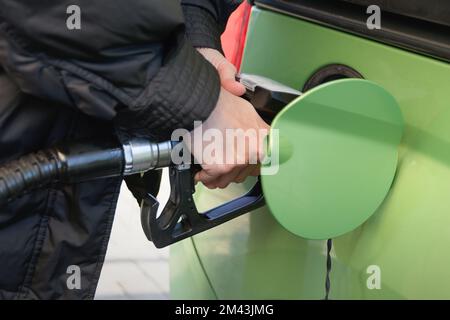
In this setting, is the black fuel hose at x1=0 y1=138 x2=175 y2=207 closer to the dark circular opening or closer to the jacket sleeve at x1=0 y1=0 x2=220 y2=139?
the jacket sleeve at x1=0 y1=0 x2=220 y2=139

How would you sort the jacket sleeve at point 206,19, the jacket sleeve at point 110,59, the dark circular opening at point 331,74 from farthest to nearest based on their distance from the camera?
the jacket sleeve at point 206,19 < the dark circular opening at point 331,74 < the jacket sleeve at point 110,59

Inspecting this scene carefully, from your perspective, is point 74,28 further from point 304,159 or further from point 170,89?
point 304,159

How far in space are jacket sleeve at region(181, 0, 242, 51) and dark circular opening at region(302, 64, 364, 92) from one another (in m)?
0.21

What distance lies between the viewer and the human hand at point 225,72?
81 centimetres

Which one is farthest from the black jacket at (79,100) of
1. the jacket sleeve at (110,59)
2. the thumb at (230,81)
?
the thumb at (230,81)

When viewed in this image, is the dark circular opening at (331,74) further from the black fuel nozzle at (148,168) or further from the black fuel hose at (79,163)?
the black fuel hose at (79,163)

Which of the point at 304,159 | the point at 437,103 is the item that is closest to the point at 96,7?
the point at 304,159

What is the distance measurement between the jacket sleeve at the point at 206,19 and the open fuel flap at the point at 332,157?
37 centimetres

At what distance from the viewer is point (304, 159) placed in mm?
699

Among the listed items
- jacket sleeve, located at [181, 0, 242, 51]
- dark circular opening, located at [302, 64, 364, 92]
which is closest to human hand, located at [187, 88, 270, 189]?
dark circular opening, located at [302, 64, 364, 92]

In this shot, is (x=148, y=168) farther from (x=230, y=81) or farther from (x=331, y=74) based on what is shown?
(x=331, y=74)

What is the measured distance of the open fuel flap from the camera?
66 centimetres

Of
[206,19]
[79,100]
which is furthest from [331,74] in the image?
[79,100]

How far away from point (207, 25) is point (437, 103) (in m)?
0.48
